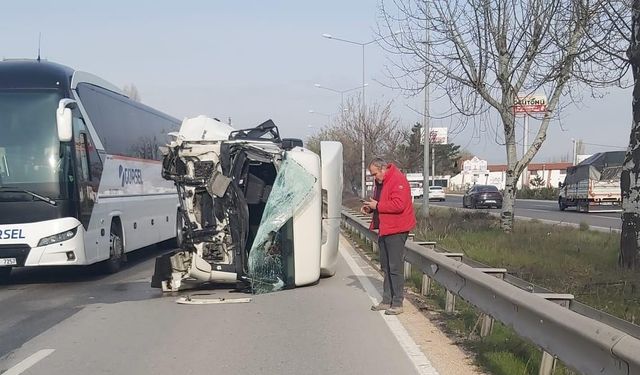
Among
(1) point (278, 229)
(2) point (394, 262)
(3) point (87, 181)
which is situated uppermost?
(3) point (87, 181)

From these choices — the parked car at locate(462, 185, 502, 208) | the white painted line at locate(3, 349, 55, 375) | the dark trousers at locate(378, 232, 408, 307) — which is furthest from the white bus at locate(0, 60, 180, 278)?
the parked car at locate(462, 185, 502, 208)

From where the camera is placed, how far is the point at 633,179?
1009 centimetres

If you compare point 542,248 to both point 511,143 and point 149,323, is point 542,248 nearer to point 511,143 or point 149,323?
point 511,143

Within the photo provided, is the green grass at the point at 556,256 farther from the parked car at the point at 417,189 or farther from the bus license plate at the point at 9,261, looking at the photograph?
the parked car at the point at 417,189

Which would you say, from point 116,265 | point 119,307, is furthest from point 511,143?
point 119,307

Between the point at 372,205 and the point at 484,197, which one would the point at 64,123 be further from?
the point at 484,197

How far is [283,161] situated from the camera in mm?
10148

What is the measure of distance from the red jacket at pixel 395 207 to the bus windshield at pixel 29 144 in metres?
5.46

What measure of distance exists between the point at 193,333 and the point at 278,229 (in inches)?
100

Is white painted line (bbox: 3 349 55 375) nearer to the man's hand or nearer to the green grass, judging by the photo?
the man's hand

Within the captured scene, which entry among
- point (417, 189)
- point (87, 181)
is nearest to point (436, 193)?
point (417, 189)

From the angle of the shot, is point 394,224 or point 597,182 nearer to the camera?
point 394,224

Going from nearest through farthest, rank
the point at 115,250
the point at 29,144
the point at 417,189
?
the point at 29,144 → the point at 115,250 → the point at 417,189

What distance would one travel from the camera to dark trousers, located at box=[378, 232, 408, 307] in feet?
28.0
